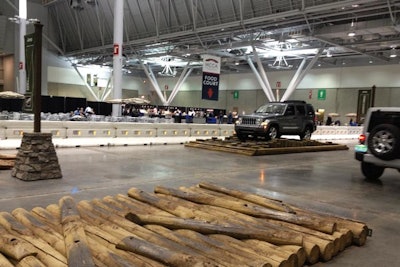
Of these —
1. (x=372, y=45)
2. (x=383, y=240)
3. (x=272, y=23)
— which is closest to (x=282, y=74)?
(x=372, y=45)

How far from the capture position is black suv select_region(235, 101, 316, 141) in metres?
17.8

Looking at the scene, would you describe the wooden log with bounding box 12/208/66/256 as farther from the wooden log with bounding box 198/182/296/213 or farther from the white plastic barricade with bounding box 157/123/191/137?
the white plastic barricade with bounding box 157/123/191/137

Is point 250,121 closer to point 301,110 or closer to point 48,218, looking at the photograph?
point 301,110

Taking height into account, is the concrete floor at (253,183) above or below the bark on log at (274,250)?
below

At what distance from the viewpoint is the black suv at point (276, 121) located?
17781mm

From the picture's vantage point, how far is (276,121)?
59.4 ft

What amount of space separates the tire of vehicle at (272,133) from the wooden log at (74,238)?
537 inches

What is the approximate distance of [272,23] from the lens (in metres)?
26.2

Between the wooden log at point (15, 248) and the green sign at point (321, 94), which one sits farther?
the green sign at point (321, 94)

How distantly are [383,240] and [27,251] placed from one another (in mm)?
4587

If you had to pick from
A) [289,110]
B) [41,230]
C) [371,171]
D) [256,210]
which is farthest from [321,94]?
[41,230]

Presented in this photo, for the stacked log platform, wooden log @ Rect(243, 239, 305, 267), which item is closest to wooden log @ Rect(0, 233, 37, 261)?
wooden log @ Rect(243, 239, 305, 267)

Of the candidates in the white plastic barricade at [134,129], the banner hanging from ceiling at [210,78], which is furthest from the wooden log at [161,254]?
the banner hanging from ceiling at [210,78]

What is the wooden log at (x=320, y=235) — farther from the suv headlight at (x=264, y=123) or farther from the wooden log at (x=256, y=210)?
the suv headlight at (x=264, y=123)
